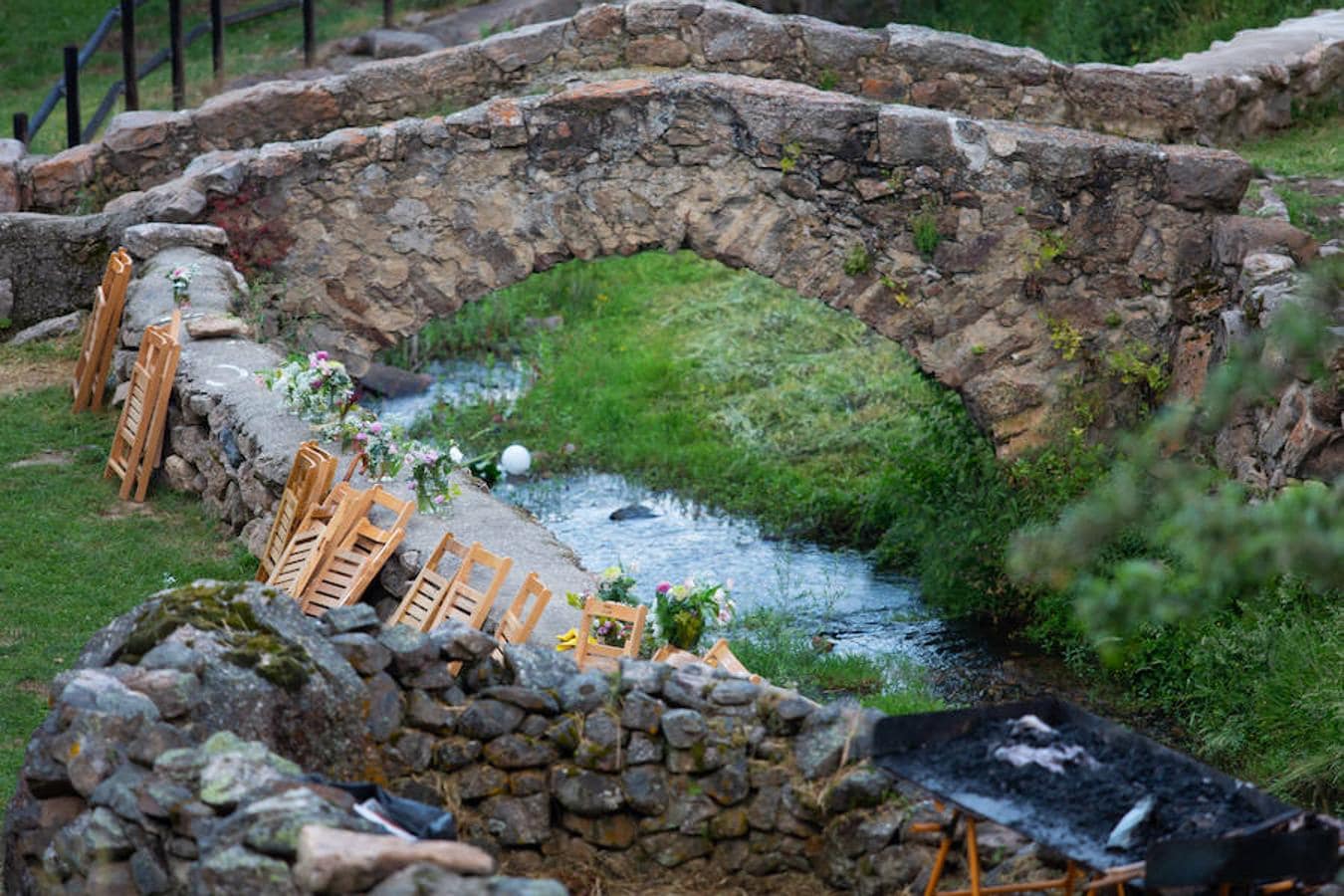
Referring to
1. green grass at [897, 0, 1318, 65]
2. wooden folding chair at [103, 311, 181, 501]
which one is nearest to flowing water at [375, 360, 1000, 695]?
wooden folding chair at [103, 311, 181, 501]

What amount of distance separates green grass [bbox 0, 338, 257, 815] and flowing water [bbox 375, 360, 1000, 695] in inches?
69.0

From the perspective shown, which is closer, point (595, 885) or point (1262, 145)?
point (595, 885)

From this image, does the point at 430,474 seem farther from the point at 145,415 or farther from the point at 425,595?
the point at 145,415

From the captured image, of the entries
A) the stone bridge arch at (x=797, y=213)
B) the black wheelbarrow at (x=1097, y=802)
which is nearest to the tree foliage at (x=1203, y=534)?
the black wheelbarrow at (x=1097, y=802)

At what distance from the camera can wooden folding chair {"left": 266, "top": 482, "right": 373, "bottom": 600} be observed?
7.95 meters

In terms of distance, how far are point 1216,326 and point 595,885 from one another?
5.95m

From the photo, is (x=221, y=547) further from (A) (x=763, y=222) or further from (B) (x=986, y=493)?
(B) (x=986, y=493)

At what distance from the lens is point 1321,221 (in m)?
11.3

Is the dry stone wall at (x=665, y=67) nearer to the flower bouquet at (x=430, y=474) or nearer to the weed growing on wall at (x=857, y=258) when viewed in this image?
the weed growing on wall at (x=857, y=258)

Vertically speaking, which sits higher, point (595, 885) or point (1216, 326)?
point (1216, 326)

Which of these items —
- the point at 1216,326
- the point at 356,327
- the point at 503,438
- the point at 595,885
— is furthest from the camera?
the point at 503,438

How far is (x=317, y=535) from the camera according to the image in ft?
26.6

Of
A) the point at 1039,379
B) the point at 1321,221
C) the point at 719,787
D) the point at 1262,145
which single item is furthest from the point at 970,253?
the point at 719,787

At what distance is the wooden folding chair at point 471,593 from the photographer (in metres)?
7.39
